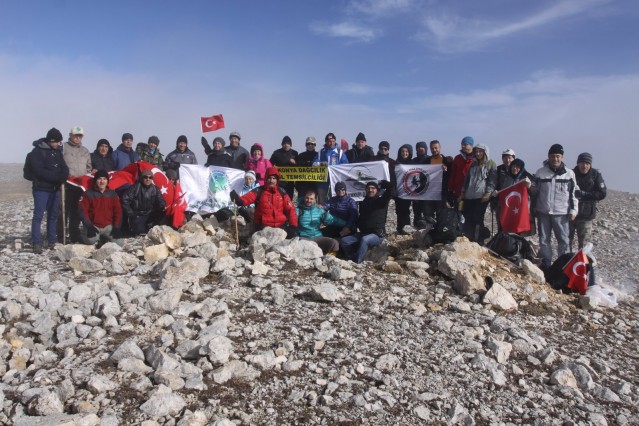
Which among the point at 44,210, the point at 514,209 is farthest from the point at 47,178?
the point at 514,209

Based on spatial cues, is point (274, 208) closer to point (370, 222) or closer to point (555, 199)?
point (370, 222)

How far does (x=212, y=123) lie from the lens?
546 inches

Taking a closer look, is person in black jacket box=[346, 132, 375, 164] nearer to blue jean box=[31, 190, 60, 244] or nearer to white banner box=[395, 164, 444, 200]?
white banner box=[395, 164, 444, 200]

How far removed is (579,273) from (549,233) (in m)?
1.40

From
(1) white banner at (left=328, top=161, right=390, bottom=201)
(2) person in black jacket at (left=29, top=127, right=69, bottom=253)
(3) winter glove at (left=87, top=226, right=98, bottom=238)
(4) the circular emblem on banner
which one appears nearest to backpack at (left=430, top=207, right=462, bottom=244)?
(4) the circular emblem on banner

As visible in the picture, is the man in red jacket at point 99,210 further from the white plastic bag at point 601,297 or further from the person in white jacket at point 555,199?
the white plastic bag at point 601,297

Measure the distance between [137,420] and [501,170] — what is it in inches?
335

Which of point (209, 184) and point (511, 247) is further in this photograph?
point (209, 184)

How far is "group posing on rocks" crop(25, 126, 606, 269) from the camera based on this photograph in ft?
31.0

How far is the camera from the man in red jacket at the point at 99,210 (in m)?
10.0

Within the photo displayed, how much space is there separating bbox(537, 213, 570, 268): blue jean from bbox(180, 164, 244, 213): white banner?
22.4 ft

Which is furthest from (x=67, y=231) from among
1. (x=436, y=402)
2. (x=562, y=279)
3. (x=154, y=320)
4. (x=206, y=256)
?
(x=562, y=279)

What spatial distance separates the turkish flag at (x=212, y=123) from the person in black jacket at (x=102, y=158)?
3.01 m

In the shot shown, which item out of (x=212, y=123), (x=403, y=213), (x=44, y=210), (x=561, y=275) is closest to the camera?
(x=561, y=275)
